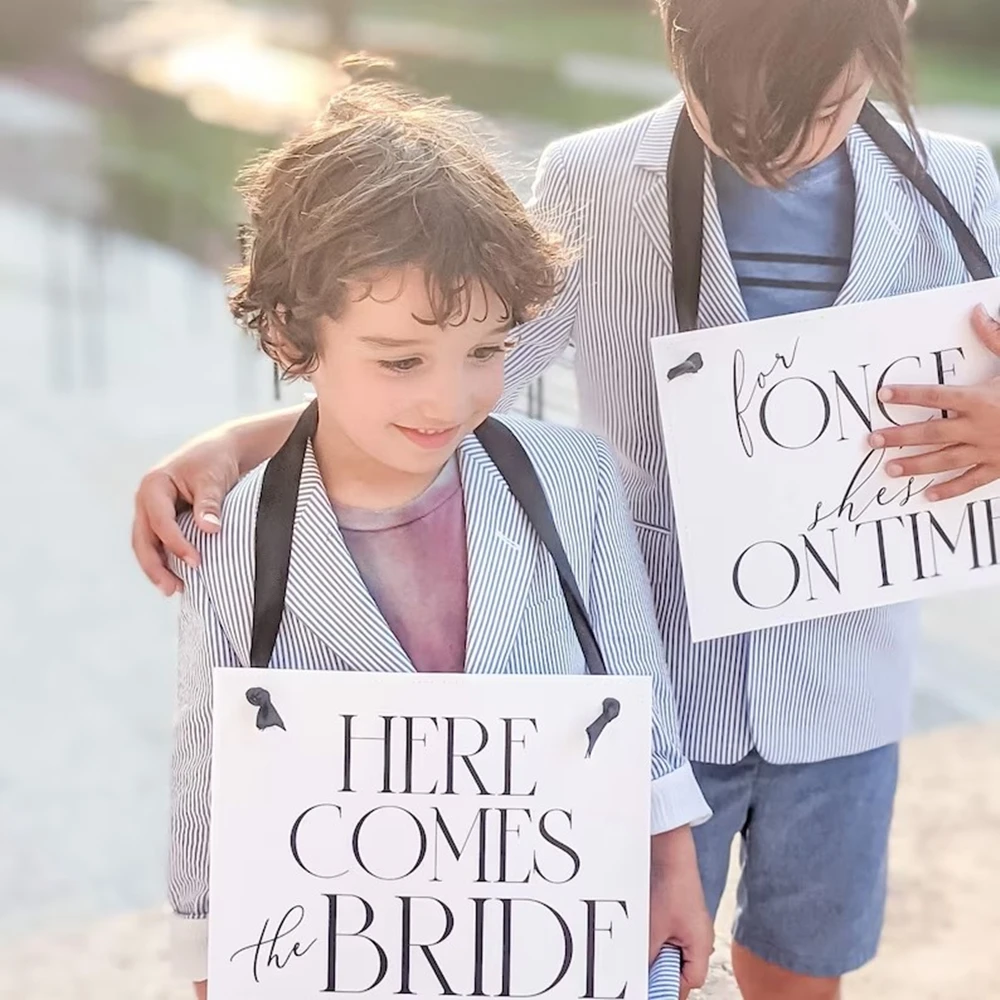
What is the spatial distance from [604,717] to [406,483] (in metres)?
0.22

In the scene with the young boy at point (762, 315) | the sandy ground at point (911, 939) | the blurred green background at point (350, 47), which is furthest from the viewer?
the blurred green background at point (350, 47)

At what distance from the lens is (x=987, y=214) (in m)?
1.16

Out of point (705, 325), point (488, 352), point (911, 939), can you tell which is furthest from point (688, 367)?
point (911, 939)

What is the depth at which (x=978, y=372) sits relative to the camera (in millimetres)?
1092

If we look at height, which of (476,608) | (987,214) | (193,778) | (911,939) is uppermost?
(987,214)

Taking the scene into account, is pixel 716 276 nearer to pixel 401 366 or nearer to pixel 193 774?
pixel 401 366

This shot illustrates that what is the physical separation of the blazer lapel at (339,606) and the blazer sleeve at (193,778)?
6 centimetres

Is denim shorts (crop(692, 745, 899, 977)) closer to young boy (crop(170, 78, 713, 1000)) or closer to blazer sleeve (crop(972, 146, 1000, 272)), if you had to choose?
young boy (crop(170, 78, 713, 1000))

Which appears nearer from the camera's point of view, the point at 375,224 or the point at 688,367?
the point at 375,224

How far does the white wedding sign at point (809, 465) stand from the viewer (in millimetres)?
1065

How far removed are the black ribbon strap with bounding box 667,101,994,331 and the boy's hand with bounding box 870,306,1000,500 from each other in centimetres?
9

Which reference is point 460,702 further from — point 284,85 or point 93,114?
point 93,114

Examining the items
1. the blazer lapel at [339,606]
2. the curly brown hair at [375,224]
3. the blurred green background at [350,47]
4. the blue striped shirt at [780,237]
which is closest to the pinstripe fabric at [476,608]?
the blazer lapel at [339,606]

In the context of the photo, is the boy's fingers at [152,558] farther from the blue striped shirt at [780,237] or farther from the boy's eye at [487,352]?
the blue striped shirt at [780,237]
